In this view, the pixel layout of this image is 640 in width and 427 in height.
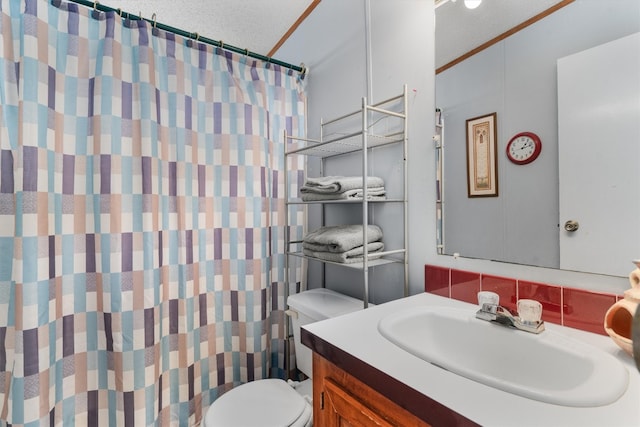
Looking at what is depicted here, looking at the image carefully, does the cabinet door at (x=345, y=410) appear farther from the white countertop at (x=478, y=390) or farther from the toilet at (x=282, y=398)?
the toilet at (x=282, y=398)

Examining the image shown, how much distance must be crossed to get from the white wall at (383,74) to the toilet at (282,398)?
0.59 feet

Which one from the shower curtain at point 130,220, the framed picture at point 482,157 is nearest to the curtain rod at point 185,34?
the shower curtain at point 130,220

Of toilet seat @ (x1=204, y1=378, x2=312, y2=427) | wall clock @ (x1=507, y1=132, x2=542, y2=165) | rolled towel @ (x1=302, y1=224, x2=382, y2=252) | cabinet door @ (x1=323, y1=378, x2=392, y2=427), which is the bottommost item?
toilet seat @ (x1=204, y1=378, x2=312, y2=427)

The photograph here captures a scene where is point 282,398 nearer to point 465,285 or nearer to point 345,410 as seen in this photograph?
point 345,410

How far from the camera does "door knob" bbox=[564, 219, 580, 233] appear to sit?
76 cm

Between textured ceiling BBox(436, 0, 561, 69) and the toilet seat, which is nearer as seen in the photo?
textured ceiling BBox(436, 0, 561, 69)

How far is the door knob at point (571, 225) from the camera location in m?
0.76

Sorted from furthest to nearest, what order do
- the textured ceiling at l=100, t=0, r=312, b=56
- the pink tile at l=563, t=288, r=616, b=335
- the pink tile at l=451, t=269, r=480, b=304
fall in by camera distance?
the textured ceiling at l=100, t=0, r=312, b=56 < the pink tile at l=451, t=269, r=480, b=304 < the pink tile at l=563, t=288, r=616, b=335

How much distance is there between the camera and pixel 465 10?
3.25ft

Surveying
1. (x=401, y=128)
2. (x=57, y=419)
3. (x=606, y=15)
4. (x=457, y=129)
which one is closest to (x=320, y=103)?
(x=401, y=128)

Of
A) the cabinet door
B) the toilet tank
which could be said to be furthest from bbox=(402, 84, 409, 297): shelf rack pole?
the cabinet door

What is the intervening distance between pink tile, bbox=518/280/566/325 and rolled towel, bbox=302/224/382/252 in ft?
1.77

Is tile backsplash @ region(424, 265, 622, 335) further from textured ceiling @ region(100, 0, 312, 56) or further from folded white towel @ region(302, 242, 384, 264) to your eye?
textured ceiling @ region(100, 0, 312, 56)

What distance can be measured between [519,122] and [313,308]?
101 cm
